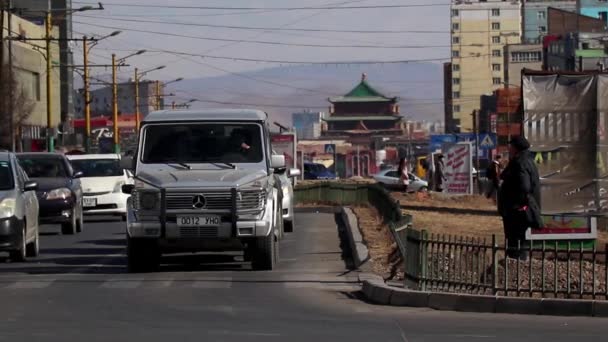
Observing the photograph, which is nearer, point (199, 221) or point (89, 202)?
point (199, 221)

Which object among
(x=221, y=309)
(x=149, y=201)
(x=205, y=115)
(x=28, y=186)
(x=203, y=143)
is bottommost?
(x=221, y=309)

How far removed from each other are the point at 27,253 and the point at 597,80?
9.50 meters

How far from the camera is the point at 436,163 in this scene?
52.2m

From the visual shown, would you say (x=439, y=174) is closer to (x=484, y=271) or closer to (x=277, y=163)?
(x=277, y=163)

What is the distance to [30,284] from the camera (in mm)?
17266

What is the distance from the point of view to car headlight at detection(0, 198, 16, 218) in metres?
20.5

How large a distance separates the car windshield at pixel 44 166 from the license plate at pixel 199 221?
12151mm

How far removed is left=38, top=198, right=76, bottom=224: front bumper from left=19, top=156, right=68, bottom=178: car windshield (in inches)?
68.5

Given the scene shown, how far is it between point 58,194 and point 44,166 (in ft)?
7.12

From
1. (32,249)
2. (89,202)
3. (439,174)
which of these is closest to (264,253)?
(32,249)

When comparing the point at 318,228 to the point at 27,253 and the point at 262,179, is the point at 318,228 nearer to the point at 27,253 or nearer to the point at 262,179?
the point at 27,253

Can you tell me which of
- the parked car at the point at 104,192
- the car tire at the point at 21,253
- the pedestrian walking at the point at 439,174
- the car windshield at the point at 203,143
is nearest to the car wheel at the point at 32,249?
the car tire at the point at 21,253

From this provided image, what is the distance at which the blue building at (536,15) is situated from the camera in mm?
154375

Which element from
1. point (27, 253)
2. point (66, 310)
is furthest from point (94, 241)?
point (66, 310)
